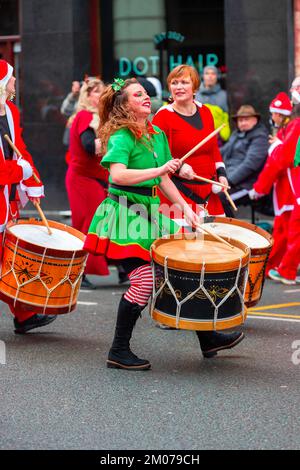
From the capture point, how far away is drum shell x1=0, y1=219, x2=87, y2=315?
7480 mm

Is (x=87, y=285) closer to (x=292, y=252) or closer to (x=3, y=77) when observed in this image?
(x=292, y=252)

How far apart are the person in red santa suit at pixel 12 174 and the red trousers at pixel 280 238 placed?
3.62 meters

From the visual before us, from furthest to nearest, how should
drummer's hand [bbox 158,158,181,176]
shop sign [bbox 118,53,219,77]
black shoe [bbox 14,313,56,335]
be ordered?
1. shop sign [bbox 118,53,219,77]
2. black shoe [bbox 14,313,56,335]
3. drummer's hand [bbox 158,158,181,176]

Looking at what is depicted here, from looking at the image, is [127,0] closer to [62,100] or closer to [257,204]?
[62,100]

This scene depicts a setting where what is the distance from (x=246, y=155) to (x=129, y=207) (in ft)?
18.6

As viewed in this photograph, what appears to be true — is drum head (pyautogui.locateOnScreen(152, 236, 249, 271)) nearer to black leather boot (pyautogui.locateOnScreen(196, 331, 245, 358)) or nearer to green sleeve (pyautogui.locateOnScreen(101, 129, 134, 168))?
green sleeve (pyautogui.locateOnScreen(101, 129, 134, 168))

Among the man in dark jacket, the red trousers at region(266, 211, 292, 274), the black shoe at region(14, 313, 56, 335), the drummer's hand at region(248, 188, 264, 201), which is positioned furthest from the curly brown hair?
the man in dark jacket

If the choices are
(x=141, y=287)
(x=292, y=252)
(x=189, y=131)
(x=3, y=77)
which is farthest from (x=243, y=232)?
(x=292, y=252)

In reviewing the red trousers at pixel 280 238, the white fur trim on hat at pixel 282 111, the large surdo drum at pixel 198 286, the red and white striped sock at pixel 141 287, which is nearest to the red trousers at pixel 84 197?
the red trousers at pixel 280 238

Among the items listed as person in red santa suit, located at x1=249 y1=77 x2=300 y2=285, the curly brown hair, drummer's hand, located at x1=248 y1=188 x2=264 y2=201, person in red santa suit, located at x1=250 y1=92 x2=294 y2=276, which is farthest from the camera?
drummer's hand, located at x1=248 y1=188 x2=264 y2=201

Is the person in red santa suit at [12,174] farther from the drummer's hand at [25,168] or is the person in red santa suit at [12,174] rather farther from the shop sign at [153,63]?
the shop sign at [153,63]

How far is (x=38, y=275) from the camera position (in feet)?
24.6

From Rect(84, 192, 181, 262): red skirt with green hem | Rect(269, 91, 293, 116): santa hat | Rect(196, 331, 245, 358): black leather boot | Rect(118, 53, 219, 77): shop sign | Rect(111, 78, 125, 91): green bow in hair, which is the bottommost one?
Rect(196, 331, 245, 358): black leather boot

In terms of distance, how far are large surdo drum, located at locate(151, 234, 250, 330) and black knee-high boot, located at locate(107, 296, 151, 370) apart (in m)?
0.29
